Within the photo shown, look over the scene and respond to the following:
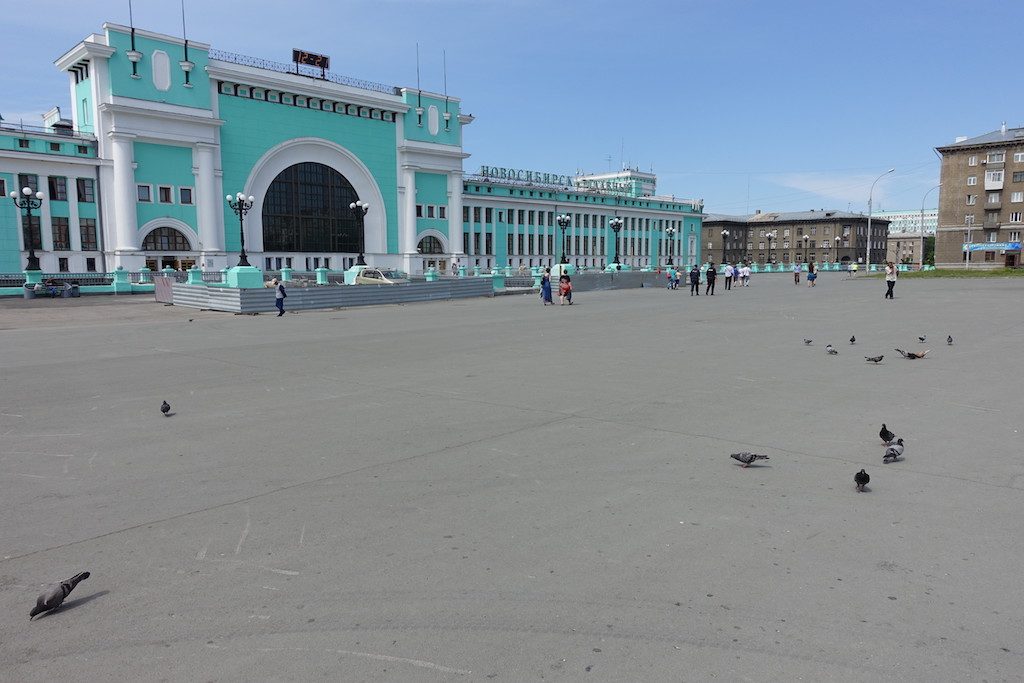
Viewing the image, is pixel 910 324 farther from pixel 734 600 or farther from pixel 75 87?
pixel 75 87

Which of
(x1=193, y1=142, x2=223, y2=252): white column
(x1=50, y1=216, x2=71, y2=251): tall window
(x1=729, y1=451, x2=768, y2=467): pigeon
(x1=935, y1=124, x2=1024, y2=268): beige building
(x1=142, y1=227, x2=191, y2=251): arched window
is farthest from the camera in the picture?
(x1=935, y1=124, x2=1024, y2=268): beige building

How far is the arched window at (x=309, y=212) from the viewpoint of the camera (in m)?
60.4

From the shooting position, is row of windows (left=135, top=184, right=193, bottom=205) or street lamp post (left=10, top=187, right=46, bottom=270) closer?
street lamp post (left=10, top=187, right=46, bottom=270)

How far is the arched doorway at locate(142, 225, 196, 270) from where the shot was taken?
51.7 m

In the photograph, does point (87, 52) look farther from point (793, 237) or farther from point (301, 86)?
point (793, 237)

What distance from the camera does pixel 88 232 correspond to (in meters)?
50.2

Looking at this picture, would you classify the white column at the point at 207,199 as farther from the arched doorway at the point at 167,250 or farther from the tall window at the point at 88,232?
the tall window at the point at 88,232

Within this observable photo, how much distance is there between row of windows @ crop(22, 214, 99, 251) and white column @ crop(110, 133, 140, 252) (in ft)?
6.49

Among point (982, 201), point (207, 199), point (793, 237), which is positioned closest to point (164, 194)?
point (207, 199)

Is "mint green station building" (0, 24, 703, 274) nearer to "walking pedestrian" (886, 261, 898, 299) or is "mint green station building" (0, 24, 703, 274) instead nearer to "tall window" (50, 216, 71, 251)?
"tall window" (50, 216, 71, 251)

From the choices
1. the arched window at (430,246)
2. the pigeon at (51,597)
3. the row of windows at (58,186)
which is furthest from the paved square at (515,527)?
the arched window at (430,246)

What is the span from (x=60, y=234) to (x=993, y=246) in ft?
329

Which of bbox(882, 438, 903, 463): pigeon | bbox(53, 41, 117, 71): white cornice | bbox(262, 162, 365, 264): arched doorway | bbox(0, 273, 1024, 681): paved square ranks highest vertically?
bbox(53, 41, 117, 71): white cornice

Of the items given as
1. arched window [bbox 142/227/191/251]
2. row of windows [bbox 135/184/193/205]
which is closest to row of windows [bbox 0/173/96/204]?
row of windows [bbox 135/184/193/205]
